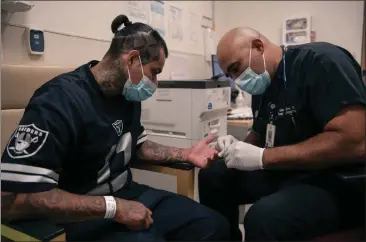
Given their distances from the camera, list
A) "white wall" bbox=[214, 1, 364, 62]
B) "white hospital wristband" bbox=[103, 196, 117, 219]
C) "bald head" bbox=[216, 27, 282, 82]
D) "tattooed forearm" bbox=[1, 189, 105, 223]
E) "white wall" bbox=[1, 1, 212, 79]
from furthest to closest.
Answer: "white wall" bbox=[214, 1, 364, 62] < "white wall" bbox=[1, 1, 212, 79] < "bald head" bbox=[216, 27, 282, 82] < "white hospital wristband" bbox=[103, 196, 117, 219] < "tattooed forearm" bbox=[1, 189, 105, 223]

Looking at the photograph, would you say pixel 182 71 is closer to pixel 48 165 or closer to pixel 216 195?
pixel 216 195

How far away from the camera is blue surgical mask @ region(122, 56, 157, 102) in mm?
1146

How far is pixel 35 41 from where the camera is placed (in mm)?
1607

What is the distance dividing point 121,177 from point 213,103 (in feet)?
3.31

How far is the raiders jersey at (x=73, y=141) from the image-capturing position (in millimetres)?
839

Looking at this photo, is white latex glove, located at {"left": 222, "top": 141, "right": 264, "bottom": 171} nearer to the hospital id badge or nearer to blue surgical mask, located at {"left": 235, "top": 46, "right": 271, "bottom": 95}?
the hospital id badge

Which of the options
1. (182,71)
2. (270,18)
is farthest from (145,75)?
(270,18)

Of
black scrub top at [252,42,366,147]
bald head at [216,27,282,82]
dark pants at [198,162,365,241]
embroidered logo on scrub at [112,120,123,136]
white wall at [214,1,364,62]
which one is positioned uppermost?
white wall at [214,1,364,62]

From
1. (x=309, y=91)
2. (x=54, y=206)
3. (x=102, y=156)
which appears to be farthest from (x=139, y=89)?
(x=309, y=91)

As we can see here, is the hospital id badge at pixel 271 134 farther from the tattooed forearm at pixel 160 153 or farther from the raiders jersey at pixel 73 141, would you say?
the raiders jersey at pixel 73 141

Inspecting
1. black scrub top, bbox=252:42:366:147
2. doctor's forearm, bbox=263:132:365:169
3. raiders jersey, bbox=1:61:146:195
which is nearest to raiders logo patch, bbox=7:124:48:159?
raiders jersey, bbox=1:61:146:195

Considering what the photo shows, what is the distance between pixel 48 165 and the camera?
2.87ft

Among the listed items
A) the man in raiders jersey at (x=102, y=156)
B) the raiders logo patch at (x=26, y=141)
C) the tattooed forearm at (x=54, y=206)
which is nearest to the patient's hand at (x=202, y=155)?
the man in raiders jersey at (x=102, y=156)

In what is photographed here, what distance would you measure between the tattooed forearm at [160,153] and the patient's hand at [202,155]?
31 millimetres
